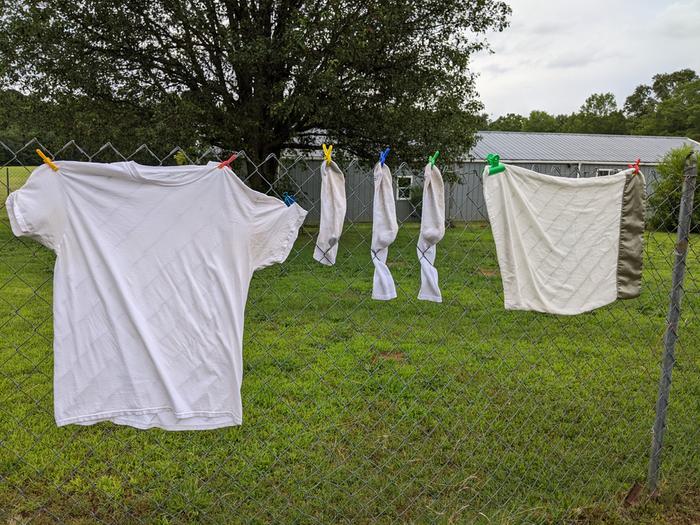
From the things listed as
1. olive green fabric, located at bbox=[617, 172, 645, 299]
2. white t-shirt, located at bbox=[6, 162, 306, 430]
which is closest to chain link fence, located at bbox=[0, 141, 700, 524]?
white t-shirt, located at bbox=[6, 162, 306, 430]

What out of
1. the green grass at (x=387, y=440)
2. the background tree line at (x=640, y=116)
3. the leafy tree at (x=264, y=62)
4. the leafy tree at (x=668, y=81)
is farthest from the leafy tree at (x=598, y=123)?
the green grass at (x=387, y=440)

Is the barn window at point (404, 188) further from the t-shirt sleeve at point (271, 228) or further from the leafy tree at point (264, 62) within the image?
the leafy tree at point (264, 62)

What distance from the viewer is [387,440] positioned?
10.1 ft

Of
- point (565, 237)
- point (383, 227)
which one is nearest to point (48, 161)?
point (383, 227)

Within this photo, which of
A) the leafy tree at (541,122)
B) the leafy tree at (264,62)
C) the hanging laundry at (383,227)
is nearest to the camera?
the hanging laundry at (383,227)

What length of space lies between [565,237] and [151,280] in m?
1.75

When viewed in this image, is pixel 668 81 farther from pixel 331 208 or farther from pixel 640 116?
pixel 331 208

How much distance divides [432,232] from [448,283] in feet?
15.4

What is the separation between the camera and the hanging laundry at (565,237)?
91.6 inches

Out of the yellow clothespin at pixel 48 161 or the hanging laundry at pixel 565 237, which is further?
the hanging laundry at pixel 565 237

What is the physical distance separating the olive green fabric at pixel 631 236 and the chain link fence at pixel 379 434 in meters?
0.37

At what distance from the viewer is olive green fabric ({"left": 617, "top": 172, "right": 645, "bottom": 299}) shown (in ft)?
8.19

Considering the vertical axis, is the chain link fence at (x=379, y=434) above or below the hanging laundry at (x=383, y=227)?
below

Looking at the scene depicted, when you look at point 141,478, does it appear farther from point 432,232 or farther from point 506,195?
point 506,195
